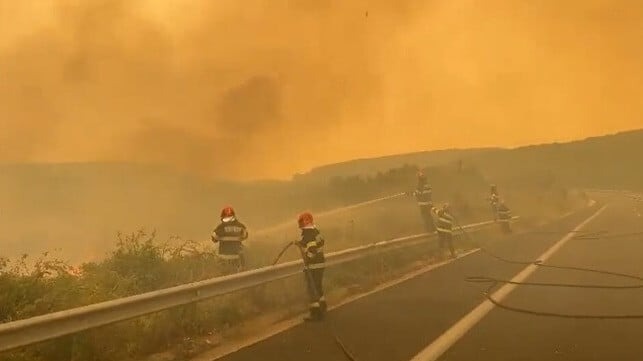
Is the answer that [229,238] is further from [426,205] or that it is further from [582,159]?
[582,159]

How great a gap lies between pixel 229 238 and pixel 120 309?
15.2 feet

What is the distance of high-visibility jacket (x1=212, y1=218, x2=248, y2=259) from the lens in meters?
11.2

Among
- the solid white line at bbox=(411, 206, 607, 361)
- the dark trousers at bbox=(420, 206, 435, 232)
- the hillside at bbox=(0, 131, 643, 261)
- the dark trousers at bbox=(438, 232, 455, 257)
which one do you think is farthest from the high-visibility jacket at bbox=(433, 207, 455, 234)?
the hillside at bbox=(0, 131, 643, 261)

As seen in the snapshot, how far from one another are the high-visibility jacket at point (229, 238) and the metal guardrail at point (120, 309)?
1294 millimetres

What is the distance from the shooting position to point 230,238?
36.6ft

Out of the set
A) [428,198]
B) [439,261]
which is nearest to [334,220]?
[428,198]

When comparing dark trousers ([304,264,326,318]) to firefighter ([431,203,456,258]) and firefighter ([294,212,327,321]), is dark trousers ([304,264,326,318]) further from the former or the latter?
firefighter ([431,203,456,258])

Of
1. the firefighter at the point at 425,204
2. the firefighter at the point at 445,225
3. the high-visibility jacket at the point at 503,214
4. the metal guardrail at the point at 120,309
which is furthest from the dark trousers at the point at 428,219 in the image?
the metal guardrail at the point at 120,309

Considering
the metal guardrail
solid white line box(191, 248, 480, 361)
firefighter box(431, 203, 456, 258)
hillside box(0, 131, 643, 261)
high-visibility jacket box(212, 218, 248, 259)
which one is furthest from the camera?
hillside box(0, 131, 643, 261)

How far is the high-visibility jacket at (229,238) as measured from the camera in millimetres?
11164

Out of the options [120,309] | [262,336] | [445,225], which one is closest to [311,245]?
[262,336]

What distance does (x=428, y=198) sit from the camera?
20328 mm

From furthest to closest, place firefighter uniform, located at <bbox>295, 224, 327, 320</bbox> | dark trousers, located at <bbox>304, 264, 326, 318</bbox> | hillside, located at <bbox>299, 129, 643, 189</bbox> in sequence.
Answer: hillside, located at <bbox>299, 129, 643, 189</bbox> → firefighter uniform, located at <bbox>295, 224, 327, 320</bbox> → dark trousers, located at <bbox>304, 264, 326, 318</bbox>

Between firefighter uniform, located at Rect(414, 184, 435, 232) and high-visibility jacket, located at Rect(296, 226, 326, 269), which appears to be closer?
high-visibility jacket, located at Rect(296, 226, 326, 269)
